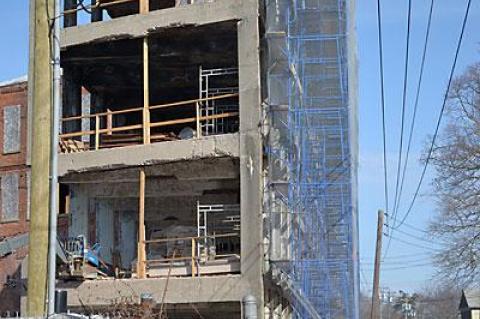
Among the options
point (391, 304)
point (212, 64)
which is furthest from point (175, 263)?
point (391, 304)

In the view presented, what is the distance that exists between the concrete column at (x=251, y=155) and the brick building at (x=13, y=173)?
44.5 feet

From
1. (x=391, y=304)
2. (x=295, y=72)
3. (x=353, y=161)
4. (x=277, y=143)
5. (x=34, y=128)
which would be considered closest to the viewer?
(x=34, y=128)

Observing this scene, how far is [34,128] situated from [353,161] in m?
16.5

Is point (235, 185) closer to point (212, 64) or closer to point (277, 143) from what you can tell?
point (277, 143)

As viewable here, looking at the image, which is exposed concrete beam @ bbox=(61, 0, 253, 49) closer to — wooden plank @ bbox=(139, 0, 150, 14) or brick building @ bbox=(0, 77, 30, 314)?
wooden plank @ bbox=(139, 0, 150, 14)

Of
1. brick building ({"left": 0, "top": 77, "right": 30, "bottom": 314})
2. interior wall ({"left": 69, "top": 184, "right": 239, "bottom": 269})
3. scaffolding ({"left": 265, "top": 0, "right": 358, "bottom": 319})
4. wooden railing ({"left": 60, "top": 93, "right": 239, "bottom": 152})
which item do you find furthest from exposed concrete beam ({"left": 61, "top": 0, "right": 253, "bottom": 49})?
brick building ({"left": 0, "top": 77, "right": 30, "bottom": 314})

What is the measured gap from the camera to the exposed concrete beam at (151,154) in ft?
68.2

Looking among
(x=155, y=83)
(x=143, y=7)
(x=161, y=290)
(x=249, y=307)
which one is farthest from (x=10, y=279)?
(x=249, y=307)

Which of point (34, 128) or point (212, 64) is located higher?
point (212, 64)

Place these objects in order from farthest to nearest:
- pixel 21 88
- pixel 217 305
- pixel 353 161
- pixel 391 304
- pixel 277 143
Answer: pixel 391 304 < pixel 21 88 < pixel 353 161 < pixel 277 143 < pixel 217 305

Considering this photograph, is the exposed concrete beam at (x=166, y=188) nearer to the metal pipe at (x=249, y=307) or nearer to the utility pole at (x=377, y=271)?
the metal pipe at (x=249, y=307)

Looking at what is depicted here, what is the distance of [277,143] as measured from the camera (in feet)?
73.2

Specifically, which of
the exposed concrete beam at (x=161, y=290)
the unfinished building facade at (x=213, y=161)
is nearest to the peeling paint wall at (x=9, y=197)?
the unfinished building facade at (x=213, y=161)

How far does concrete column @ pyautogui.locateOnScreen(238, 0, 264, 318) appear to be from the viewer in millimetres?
20062
